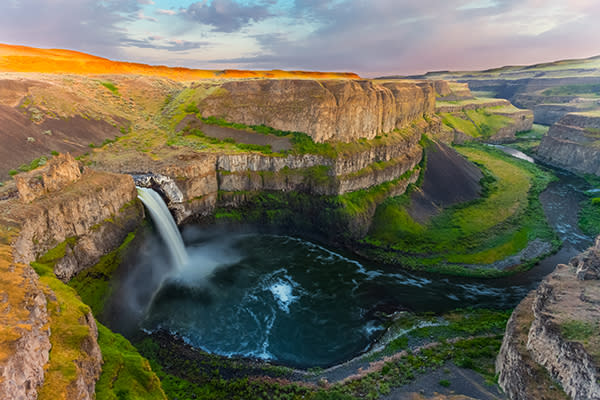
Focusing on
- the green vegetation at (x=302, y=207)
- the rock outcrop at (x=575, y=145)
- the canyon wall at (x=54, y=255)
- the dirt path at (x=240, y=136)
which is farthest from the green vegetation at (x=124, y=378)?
the rock outcrop at (x=575, y=145)

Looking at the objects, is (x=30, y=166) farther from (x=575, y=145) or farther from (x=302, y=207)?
(x=575, y=145)

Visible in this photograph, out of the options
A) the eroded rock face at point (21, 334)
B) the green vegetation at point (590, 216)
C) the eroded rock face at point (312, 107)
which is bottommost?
the green vegetation at point (590, 216)

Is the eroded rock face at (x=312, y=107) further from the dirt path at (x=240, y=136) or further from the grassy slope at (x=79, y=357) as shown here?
the grassy slope at (x=79, y=357)

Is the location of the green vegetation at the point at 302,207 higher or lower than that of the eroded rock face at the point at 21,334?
lower

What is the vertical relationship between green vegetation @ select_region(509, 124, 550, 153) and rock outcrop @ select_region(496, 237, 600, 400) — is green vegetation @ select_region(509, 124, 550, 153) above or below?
above

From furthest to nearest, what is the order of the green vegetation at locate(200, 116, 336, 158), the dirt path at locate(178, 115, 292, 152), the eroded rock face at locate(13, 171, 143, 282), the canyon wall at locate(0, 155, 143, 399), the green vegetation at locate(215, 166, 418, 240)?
1. the dirt path at locate(178, 115, 292, 152)
2. the green vegetation at locate(200, 116, 336, 158)
3. the green vegetation at locate(215, 166, 418, 240)
4. the eroded rock face at locate(13, 171, 143, 282)
5. the canyon wall at locate(0, 155, 143, 399)

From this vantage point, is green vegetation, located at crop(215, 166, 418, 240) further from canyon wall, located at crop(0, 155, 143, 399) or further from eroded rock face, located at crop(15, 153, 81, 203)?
eroded rock face, located at crop(15, 153, 81, 203)

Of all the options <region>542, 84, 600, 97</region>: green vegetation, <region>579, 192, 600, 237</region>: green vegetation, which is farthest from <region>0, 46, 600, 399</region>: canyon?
<region>542, 84, 600, 97</region>: green vegetation

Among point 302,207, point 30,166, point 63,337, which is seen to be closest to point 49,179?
point 30,166
